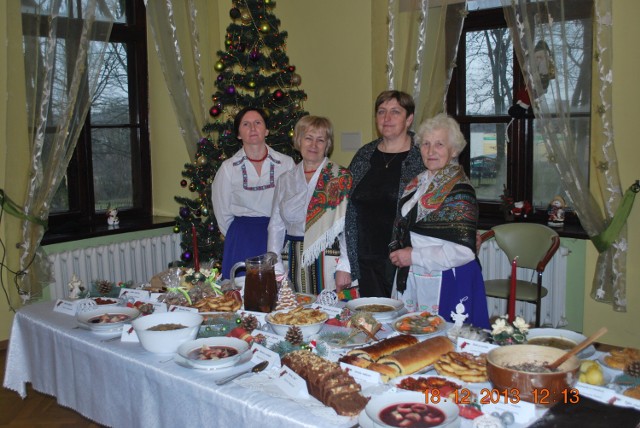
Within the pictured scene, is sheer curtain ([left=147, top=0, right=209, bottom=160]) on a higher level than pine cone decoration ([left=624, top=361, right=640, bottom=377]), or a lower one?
higher

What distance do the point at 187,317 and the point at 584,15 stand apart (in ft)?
9.25

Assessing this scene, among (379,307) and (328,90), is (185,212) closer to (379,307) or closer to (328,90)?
(328,90)

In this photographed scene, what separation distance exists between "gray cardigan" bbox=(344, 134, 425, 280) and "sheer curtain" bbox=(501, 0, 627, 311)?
4.01ft

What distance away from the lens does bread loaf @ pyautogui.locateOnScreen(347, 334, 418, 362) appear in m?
1.70

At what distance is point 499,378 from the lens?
1.43m

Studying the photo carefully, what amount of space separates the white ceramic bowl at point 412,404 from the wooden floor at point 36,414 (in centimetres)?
205

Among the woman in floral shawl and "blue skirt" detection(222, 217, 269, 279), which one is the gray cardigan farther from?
"blue skirt" detection(222, 217, 269, 279)

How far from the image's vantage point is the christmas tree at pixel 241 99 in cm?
446

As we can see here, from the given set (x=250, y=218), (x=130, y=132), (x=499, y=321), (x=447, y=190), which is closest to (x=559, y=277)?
(x=447, y=190)

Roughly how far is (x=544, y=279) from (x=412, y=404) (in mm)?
2680

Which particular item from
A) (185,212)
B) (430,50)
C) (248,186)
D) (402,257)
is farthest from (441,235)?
(185,212)

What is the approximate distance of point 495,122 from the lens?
421 cm

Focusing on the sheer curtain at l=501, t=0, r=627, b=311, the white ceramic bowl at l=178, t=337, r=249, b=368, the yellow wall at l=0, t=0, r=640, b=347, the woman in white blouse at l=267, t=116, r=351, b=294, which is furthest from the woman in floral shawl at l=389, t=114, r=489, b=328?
the yellow wall at l=0, t=0, r=640, b=347

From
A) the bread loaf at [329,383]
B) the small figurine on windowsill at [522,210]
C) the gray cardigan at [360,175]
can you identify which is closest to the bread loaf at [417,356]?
the bread loaf at [329,383]
